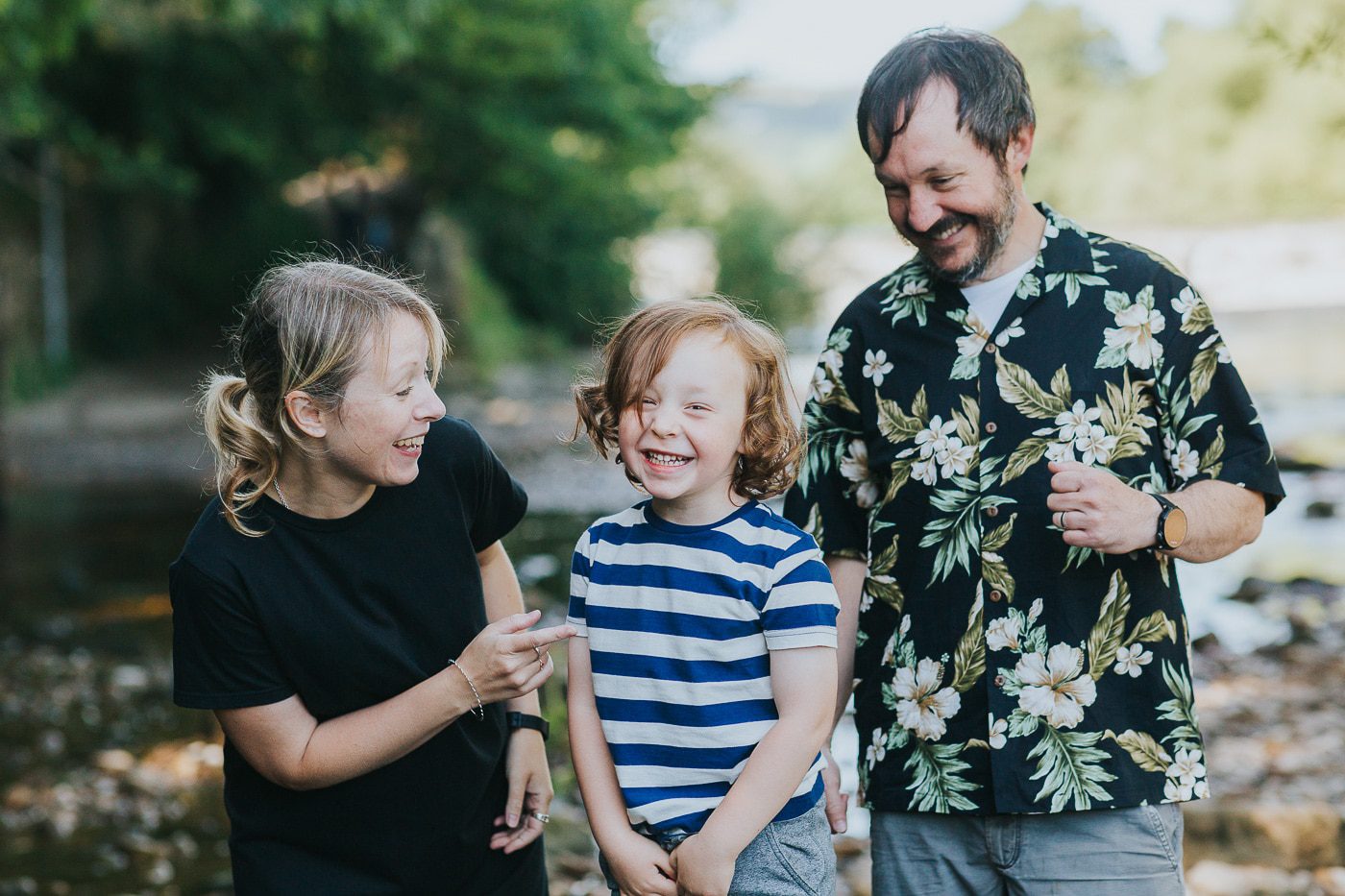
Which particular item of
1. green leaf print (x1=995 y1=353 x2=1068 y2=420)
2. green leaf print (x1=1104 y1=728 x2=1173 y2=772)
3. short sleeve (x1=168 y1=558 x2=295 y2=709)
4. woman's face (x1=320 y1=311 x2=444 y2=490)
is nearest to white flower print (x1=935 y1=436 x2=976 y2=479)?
green leaf print (x1=995 y1=353 x2=1068 y2=420)

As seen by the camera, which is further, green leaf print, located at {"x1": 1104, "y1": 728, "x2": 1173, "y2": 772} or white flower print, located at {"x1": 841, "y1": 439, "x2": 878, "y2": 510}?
white flower print, located at {"x1": 841, "y1": 439, "x2": 878, "y2": 510}

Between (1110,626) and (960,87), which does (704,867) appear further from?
(960,87)

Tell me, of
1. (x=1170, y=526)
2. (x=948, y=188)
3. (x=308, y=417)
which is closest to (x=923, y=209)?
(x=948, y=188)

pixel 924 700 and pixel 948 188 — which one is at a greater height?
pixel 948 188

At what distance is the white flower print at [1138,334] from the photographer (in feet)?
7.86

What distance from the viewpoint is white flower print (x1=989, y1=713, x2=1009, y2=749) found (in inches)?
94.1

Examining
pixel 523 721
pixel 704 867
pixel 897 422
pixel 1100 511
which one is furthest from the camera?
pixel 523 721

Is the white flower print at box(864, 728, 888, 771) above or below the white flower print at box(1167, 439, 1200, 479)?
below

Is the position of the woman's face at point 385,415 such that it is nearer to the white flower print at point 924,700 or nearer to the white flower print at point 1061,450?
the white flower print at point 924,700

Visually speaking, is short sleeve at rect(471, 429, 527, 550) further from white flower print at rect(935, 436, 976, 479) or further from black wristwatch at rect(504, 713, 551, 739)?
white flower print at rect(935, 436, 976, 479)

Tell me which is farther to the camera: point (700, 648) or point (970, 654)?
point (970, 654)

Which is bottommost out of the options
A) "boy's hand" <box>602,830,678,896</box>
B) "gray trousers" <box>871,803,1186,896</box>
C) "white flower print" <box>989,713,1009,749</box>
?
"gray trousers" <box>871,803,1186,896</box>

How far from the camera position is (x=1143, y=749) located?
237 cm

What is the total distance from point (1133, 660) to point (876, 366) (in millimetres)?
717
